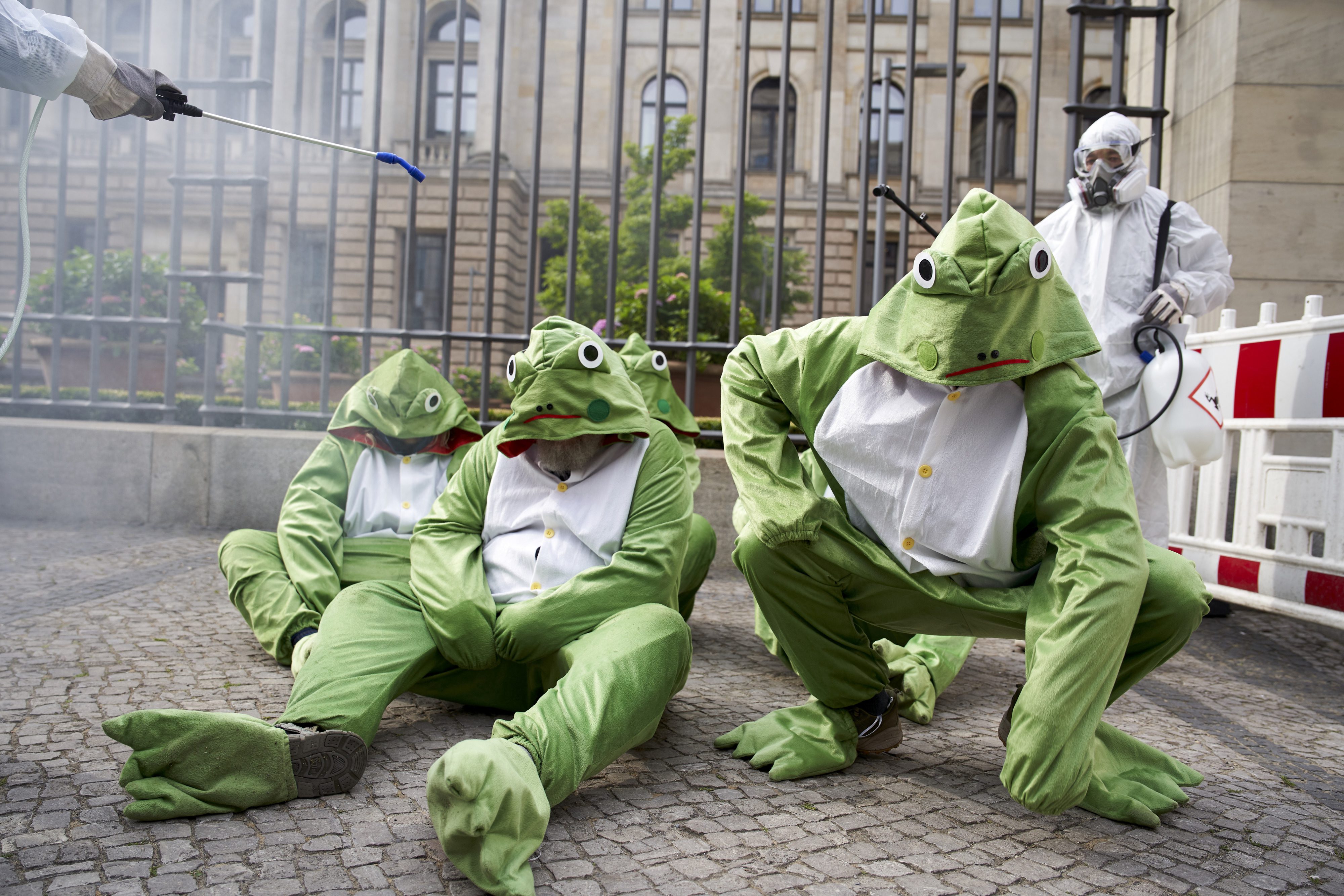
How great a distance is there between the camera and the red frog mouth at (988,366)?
8.27ft

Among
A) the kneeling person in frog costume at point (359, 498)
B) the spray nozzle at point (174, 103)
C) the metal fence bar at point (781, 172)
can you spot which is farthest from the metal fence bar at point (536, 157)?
the spray nozzle at point (174, 103)

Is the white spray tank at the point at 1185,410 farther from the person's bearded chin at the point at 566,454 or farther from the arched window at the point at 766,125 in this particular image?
the arched window at the point at 766,125

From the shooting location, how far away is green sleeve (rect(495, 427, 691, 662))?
2.95 m

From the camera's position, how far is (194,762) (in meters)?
2.37

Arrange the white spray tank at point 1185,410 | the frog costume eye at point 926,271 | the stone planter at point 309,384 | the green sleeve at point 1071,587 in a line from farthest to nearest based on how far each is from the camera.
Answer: the stone planter at point 309,384, the white spray tank at point 1185,410, the frog costume eye at point 926,271, the green sleeve at point 1071,587

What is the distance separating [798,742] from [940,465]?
837 millimetres

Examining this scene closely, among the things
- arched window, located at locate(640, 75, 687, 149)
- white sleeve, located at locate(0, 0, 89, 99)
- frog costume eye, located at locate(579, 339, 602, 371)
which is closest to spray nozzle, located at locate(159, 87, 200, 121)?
white sleeve, located at locate(0, 0, 89, 99)

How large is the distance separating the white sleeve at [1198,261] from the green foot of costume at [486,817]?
3342mm

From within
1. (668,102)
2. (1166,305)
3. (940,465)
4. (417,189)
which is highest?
(668,102)

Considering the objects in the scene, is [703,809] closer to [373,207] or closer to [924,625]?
[924,625]

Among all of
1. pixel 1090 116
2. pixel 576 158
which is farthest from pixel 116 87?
pixel 1090 116

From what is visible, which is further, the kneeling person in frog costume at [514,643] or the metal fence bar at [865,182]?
the metal fence bar at [865,182]

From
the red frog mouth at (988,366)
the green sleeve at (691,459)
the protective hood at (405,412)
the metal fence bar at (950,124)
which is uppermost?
the metal fence bar at (950,124)

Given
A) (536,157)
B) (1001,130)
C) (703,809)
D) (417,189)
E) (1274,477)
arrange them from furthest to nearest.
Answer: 1. (1001,130)
2. (417,189)
3. (536,157)
4. (1274,477)
5. (703,809)
